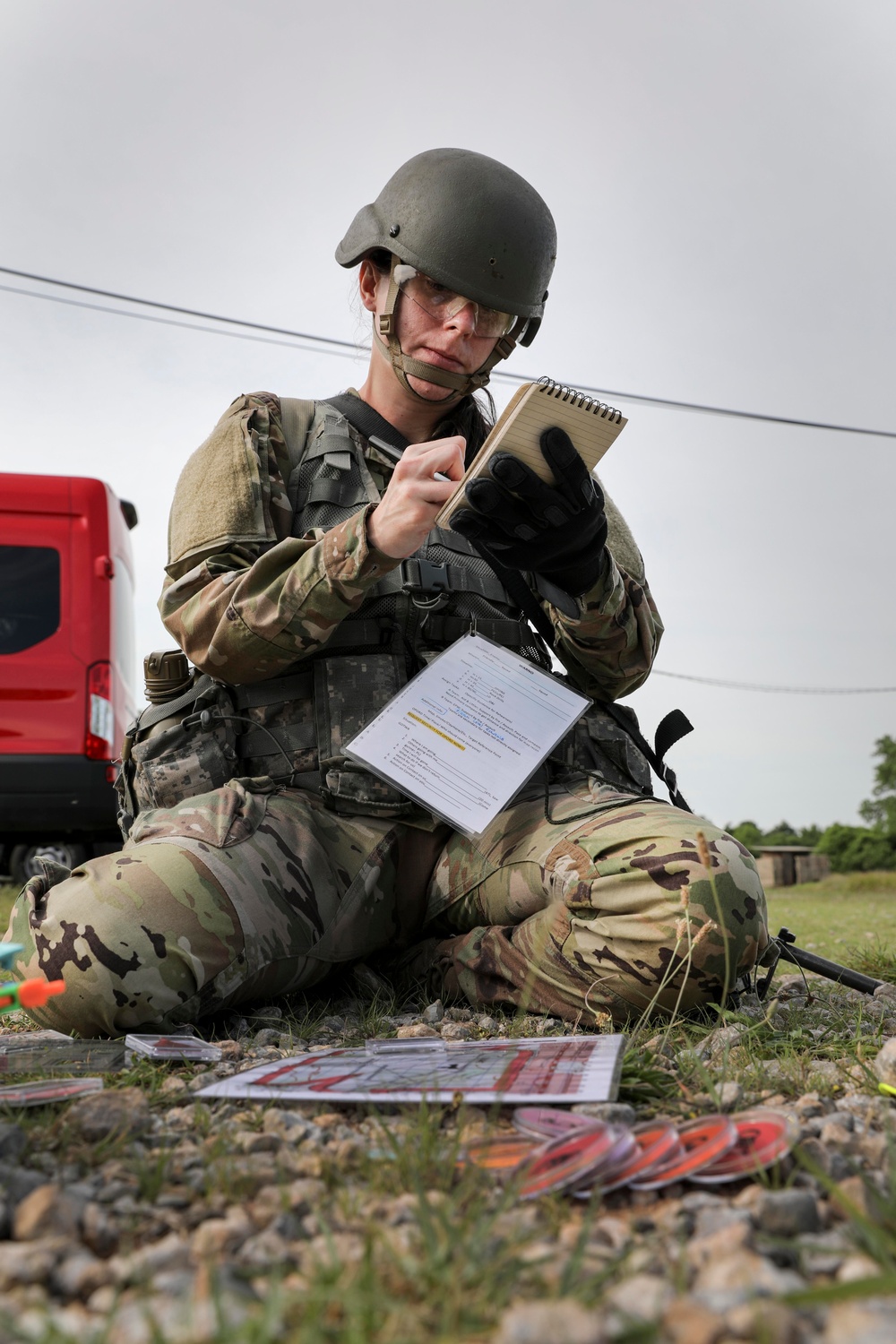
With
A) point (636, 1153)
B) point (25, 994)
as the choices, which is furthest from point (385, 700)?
point (636, 1153)

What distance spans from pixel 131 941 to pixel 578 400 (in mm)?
1445

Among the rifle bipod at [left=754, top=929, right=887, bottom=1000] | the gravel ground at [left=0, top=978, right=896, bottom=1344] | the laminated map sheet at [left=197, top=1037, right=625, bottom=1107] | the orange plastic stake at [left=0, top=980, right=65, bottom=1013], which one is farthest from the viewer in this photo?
the rifle bipod at [left=754, top=929, right=887, bottom=1000]

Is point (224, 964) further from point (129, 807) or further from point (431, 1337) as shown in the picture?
point (431, 1337)

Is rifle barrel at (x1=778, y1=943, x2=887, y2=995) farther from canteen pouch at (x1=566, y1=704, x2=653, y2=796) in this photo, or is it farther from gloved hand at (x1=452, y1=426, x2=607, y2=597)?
gloved hand at (x1=452, y1=426, x2=607, y2=597)

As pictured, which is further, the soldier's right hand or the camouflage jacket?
the camouflage jacket

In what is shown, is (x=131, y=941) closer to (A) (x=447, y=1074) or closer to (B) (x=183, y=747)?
(B) (x=183, y=747)

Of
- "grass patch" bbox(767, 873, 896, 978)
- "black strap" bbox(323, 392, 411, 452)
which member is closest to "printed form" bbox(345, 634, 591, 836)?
"black strap" bbox(323, 392, 411, 452)

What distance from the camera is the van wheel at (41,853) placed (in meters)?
6.75

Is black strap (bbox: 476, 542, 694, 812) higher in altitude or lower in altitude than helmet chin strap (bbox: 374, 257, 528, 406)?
lower

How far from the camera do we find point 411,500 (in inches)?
85.0

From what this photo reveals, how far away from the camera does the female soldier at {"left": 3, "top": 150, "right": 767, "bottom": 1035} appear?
212 centimetres

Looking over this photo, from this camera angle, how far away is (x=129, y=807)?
8.78 feet

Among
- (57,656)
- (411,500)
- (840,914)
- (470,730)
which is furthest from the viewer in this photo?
(57,656)

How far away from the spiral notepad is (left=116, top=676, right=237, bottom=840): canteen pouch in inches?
30.2
